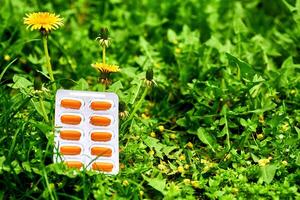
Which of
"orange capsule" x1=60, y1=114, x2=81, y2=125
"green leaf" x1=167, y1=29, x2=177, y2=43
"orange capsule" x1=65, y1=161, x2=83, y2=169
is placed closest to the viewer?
"orange capsule" x1=65, y1=161, x2=83, y2=169

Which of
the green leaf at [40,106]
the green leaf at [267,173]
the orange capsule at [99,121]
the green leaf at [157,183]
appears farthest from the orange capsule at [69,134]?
the green leaf at [267,173]

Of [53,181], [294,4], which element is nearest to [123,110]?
[53,181]

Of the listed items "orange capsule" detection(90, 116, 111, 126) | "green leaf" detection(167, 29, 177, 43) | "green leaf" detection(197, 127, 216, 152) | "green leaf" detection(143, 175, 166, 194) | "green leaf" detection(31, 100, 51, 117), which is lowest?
"green leaf" detection(143, 175, 166, 194)

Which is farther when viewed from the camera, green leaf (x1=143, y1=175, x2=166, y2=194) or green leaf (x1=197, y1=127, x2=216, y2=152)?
green leaf (x1=197, y1=127, x2=216, y2=152)

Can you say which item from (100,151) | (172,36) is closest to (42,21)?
(100,151)

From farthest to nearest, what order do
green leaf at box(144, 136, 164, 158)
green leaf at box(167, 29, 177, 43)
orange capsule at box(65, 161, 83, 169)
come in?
green leaf at box(167, 29, 177, 43) < green leaf at box(144, 136, 164, 158) < orange capsule at box(65, 161, 83, 169)

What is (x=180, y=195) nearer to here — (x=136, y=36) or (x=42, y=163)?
(x=42, y=163)

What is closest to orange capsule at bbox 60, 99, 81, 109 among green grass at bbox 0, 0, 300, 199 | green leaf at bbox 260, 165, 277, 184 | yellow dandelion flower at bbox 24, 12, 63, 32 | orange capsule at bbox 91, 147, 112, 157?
green grass at bbox 0, 0, 300, 199

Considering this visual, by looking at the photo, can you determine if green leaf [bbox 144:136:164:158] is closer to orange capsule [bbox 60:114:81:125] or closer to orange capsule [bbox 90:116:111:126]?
orange capsule [bbox 90:116:111:126]
